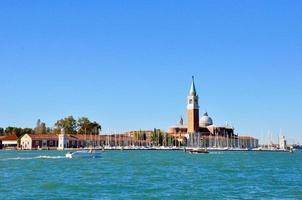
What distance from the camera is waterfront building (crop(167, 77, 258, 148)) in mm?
130375

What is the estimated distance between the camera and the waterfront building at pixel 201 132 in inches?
5133

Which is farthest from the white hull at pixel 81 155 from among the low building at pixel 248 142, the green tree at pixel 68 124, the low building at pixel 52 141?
the low building at pixel 248 142

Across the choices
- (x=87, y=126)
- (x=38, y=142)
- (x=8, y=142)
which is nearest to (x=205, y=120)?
(x=87, y=126)

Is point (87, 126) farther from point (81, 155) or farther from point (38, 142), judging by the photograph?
point (81, 155)

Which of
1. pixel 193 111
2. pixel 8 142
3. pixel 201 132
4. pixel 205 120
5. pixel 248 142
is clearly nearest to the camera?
pixel 8 142

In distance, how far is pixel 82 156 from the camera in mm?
64125

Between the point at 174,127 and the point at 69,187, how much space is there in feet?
396

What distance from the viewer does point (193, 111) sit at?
12950 cm

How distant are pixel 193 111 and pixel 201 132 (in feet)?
30.9

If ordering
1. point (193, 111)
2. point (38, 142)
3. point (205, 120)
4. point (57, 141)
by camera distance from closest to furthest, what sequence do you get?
point (38, 142) → point (57, 141) → point (193, 111) → point (205, 120)

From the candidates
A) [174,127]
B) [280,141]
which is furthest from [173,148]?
[280,141]

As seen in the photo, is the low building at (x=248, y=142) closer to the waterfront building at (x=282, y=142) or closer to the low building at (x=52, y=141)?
the waterfront building at (x=282, y=142)

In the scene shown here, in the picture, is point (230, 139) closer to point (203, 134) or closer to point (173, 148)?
point (203, 134)

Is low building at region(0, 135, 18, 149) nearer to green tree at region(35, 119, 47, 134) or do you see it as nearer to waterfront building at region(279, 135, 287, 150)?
green tree at region(35, 119, 47, 134)
